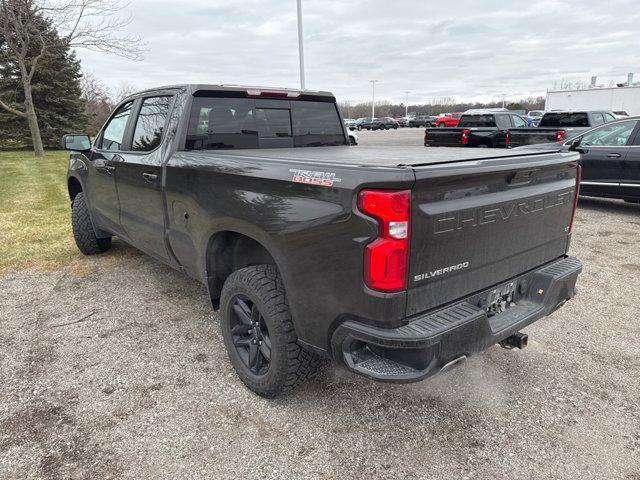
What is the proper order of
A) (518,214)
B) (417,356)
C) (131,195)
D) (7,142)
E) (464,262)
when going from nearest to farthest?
(417,356)
(464,262)
(518,214)
(131,195)
(7,142)

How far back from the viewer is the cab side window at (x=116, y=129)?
435cm

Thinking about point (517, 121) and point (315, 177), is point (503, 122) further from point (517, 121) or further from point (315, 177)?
point (315, 177)

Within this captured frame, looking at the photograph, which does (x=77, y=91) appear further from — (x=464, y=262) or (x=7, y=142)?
→ (x=464, y=262)

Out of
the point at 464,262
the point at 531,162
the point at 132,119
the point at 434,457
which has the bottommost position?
the point at 434,457

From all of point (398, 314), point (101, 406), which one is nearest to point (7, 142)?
point (101, 406)

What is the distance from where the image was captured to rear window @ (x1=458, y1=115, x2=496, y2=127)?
15461 millimetres

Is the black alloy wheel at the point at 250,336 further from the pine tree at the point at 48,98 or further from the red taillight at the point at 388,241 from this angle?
the pine tree at the point at 48,98

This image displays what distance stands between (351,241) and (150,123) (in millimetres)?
2581

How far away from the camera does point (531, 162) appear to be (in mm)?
2533

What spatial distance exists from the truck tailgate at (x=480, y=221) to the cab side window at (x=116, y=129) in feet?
10.8

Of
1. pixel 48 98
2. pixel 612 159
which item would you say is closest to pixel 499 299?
pixel 612 159

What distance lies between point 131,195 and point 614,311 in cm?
434

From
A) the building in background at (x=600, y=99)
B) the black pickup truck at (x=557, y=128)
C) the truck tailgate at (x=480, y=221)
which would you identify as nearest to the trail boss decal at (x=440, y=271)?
the truck tailgate at (x=480, y=221)

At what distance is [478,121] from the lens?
1612 cm
